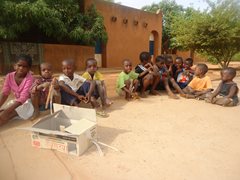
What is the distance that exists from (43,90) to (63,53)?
6.73m

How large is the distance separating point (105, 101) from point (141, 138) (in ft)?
4.52

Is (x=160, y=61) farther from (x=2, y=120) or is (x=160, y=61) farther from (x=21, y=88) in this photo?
(x=2, y=120)

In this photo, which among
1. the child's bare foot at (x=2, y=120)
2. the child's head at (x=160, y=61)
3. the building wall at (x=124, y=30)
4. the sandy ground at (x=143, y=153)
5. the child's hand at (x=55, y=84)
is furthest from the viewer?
the building wall at (x=124, y=30)

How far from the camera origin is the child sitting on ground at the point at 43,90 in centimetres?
317

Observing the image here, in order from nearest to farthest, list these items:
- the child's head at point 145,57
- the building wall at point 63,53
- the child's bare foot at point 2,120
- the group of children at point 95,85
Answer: the child's bare foot at point 2,120 → the group of children at point 95,85 → the child's head at point 145,57 → the building wall at point 63,53

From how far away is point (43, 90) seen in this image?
3258mm

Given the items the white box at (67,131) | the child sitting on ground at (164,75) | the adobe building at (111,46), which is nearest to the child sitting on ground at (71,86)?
the white box at (67,131)

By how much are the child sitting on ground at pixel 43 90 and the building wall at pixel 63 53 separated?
19.6 ft

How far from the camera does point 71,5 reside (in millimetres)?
9539

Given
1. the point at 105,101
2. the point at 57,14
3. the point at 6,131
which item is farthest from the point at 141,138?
the point at 57,14

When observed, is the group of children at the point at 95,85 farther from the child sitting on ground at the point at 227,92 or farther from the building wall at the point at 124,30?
the building wall at the point at 124,30

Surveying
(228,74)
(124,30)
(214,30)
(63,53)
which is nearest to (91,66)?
(228,74)

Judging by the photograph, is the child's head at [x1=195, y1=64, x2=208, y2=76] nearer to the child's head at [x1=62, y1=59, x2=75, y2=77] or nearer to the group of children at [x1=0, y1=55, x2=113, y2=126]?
the group of children at [x1=0, y1=55, x2=113, y2=126]

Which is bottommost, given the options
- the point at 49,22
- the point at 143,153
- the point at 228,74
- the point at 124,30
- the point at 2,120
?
the point at 143,153
